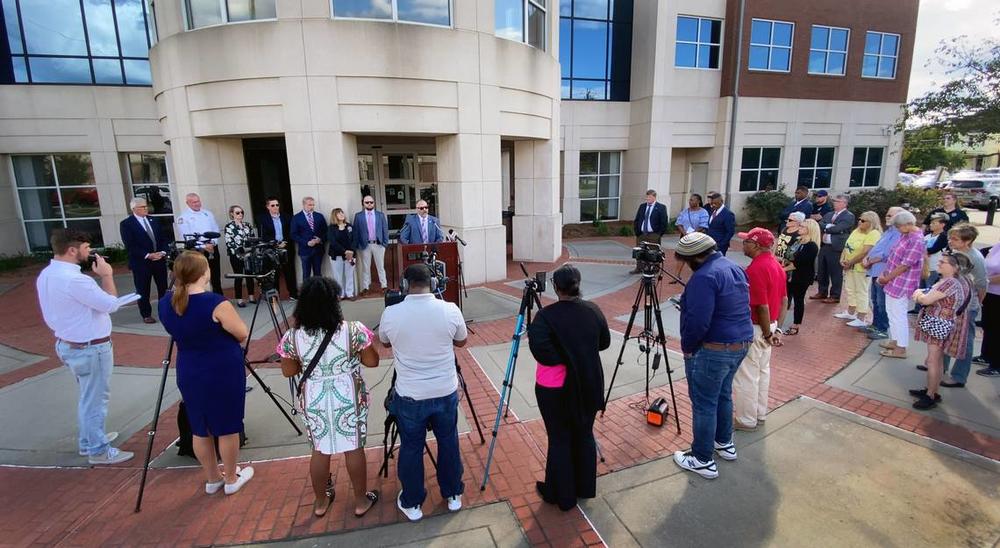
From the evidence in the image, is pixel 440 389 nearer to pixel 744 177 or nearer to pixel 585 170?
pixel 585 170

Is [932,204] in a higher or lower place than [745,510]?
higher

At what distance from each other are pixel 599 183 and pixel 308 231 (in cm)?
1274

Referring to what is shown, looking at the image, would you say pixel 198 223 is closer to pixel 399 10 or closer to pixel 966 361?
pixel 399 10

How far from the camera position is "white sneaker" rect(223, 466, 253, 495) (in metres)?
3.72

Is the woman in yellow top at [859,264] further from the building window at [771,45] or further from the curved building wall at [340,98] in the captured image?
the building window at [771,45]

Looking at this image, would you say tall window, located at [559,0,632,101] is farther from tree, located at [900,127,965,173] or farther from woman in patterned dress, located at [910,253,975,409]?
tree, located at [900,127,965,173]

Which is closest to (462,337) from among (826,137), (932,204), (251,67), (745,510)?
(745,510)

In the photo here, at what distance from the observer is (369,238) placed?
9.37 metres

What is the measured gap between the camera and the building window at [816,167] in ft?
63.5

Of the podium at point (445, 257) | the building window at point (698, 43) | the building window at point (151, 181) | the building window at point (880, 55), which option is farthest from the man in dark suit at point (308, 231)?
the building window at point (880, 55)

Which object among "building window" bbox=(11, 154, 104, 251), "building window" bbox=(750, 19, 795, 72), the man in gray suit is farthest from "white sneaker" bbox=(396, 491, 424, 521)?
"building window" bbox=(750, 19, 795, 72)

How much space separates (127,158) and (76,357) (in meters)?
13.1

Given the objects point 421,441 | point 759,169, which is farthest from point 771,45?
point 421,441

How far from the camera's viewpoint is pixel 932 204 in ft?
66.1
